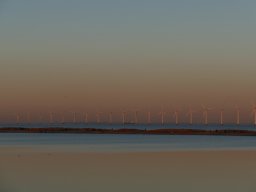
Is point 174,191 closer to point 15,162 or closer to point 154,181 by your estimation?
point 154,181

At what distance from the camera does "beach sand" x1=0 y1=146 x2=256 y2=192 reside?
20.5 metres

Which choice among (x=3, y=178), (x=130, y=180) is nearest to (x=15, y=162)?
(x=3, y=178)

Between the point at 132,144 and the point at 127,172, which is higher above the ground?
the point at 127,172

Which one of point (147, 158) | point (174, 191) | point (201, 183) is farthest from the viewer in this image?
point (147, 158)

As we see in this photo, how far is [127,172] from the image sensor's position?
81.4ft

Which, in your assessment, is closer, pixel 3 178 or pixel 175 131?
pixel 3 178

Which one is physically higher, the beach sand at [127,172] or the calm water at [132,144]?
the beach sand at [127,172]

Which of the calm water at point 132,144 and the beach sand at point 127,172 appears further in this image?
the calm water at point 132,144

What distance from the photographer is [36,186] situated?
816 inches

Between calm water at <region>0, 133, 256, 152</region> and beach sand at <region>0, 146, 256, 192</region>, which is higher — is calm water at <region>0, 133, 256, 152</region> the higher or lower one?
the lower one

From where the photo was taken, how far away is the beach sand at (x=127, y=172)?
808 inches

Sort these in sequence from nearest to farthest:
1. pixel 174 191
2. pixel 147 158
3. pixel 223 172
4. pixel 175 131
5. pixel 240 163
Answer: pixel 174 191
pixel 223 172
pixel 240 163
pixel 147 158
pixel 175 131

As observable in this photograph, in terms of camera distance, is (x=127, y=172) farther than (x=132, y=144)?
No

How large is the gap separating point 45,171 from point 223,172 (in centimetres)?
628
